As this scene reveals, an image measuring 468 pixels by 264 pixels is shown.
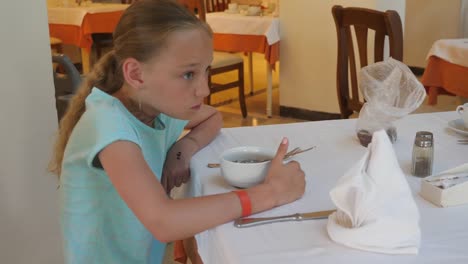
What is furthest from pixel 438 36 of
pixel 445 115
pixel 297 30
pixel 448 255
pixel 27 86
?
pixel 448 255

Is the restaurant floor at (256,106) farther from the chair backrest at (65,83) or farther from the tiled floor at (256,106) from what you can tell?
the chair backrest at (65,83)

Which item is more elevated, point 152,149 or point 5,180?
point 152,149

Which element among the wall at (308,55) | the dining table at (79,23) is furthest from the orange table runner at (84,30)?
the wall at (308,55)

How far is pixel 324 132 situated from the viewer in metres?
1.40

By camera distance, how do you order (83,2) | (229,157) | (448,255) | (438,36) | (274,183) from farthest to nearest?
(438,36) < (83,2) < (229,157) < (274,183) < (448,255)

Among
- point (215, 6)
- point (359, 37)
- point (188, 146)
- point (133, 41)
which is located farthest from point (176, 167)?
point (215, 6)

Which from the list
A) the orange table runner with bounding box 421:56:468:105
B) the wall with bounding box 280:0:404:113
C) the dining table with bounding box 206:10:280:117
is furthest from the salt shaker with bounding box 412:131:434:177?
the dining table with bounding box 206:10:280:117

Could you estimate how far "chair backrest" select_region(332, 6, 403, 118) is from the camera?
2250 mm

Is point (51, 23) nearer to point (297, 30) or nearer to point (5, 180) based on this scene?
point (297, 30)

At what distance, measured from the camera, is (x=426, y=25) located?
5488 millimetres

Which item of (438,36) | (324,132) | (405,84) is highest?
(405,84)

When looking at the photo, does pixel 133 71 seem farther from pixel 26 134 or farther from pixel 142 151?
pixel 26 134

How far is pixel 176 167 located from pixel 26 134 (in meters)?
0.68

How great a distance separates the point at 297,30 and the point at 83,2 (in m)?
2.07
